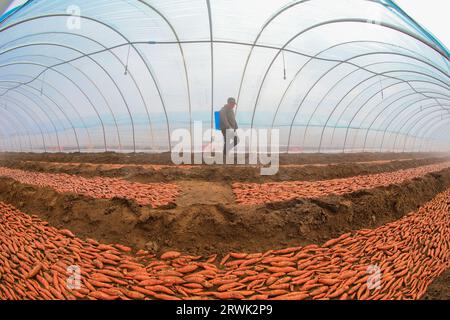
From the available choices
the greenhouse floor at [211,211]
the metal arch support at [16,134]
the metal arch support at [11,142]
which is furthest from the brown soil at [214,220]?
the metal arch support at [11,142]

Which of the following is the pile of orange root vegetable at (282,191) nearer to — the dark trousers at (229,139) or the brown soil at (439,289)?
the dark trousers at (229,139)

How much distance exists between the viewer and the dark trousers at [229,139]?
5.06ft

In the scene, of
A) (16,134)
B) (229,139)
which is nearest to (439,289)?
(229,139)

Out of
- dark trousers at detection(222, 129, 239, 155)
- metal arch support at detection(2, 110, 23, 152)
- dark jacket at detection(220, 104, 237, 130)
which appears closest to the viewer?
dark trousers at detection(222, 129, 239, 155)

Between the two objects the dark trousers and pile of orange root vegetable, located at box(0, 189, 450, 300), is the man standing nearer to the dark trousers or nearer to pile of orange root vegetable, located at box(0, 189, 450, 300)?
the dark trousers

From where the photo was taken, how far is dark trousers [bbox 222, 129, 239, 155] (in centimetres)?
154

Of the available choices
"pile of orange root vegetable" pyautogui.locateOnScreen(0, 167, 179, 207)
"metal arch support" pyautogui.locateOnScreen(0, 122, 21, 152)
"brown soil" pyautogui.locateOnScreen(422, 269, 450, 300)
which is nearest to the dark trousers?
"pile of orange root vegetable" pyautogui.locateOnScreen(0, 167, 179, 207)

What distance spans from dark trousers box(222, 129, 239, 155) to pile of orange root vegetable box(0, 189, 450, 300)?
83 centimetres

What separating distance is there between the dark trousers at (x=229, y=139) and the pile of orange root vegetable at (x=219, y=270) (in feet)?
2.71

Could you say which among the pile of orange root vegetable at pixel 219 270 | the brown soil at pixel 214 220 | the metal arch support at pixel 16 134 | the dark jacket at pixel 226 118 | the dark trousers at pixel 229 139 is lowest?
the pile of orange root vegetable at pixel 219 270

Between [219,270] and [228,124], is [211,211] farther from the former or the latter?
[228,124]

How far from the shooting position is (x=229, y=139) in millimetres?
1634

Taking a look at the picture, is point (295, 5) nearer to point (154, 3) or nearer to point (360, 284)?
point (154, 3)

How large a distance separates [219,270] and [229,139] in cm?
101
